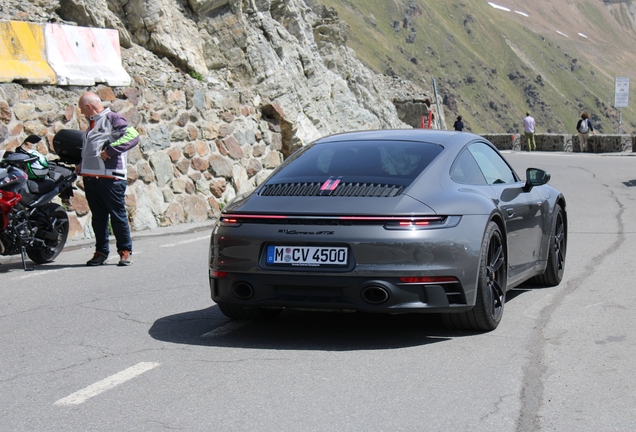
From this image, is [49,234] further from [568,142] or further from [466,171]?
[568,142]

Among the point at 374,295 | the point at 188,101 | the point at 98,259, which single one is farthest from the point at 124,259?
the point at 188,101

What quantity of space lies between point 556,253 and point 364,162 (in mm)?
2550

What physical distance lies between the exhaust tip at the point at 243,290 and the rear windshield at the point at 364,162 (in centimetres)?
83

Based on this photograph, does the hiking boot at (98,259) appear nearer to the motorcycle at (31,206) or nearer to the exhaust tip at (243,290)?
the motorcycle at (31,206)

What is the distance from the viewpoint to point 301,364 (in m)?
5.30

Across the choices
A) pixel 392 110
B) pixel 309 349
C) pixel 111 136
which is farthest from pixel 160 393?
pixel 392 110

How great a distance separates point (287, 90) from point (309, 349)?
1436 centimetres

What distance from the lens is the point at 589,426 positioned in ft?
13.7

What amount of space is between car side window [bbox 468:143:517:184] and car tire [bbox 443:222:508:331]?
67cm

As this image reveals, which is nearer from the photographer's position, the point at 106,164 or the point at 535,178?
the point at 535,178

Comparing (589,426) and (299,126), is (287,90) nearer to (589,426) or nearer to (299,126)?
(299,126)

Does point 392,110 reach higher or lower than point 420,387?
lower

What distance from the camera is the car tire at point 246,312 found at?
20.8 feet

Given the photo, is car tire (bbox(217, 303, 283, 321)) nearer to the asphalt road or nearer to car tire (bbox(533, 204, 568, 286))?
the asphalt road
